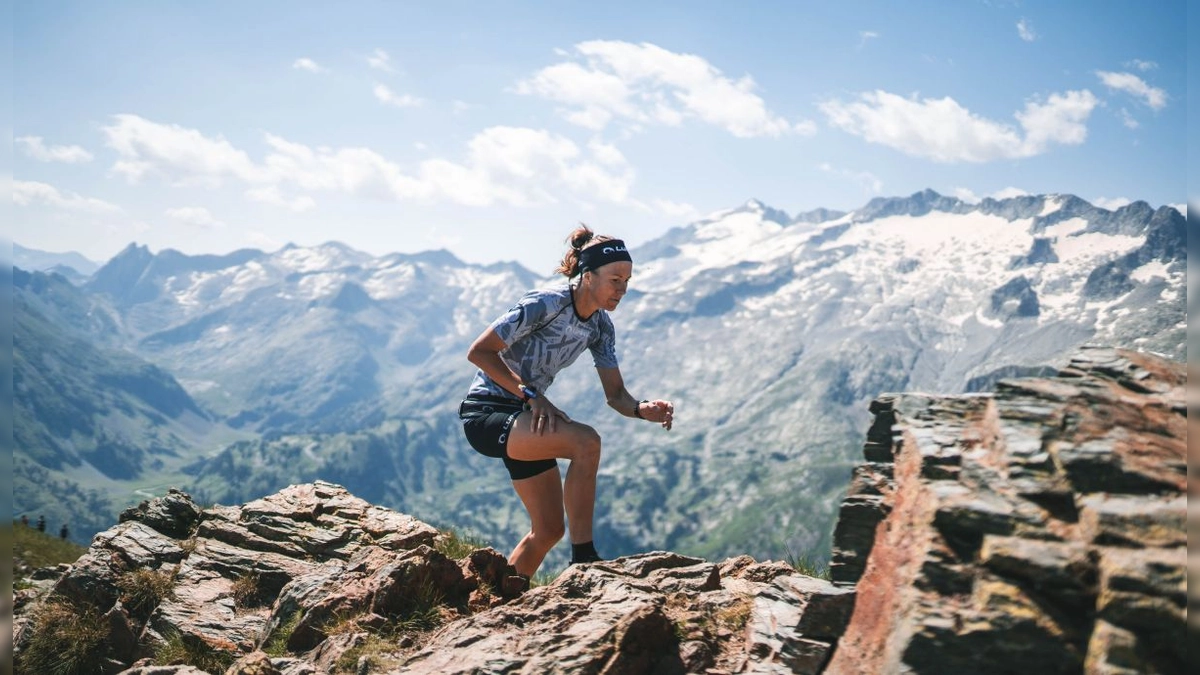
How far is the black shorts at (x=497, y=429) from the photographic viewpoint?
10578 mm

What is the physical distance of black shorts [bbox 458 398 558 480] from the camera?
1058 cm

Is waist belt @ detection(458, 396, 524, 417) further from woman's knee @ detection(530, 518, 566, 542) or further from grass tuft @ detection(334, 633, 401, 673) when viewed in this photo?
grass tuft @ detection(334, 633, 401, 673)

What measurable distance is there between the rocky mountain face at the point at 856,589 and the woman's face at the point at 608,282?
3449mm

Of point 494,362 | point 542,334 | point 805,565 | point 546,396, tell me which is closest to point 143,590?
point 494,362

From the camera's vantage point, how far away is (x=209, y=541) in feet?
44.2

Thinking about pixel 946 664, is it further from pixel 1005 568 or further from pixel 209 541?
pixel 209 541

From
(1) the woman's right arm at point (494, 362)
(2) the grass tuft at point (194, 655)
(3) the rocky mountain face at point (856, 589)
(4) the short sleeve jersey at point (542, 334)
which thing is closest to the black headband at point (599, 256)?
(4) the short sleeve jersey at point (542, 334)


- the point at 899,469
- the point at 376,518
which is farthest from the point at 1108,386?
the point at 376,518

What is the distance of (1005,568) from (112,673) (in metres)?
10.8

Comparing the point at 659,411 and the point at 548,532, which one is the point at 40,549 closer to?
the point at 548,532

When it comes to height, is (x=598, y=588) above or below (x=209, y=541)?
above

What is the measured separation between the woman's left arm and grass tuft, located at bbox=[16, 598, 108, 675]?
24.9ft

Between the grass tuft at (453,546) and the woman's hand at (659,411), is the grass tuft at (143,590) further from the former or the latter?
the woman's hand at (659,411)

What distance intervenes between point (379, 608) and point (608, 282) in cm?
490
